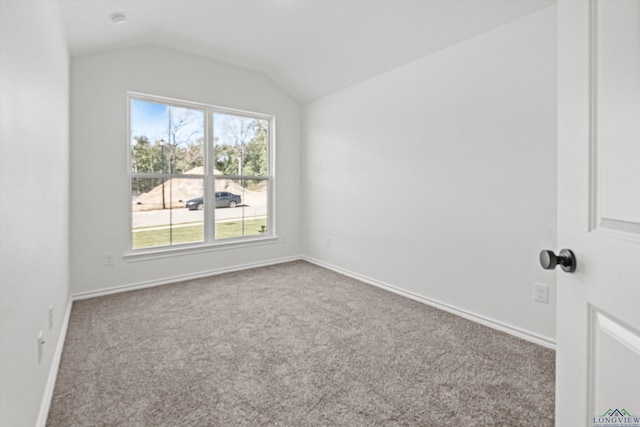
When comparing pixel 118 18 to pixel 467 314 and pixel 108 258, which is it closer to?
pixel 108 258

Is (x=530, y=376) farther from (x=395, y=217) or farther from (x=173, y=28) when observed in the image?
(x=173, y=28)

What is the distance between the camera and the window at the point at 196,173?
144 inches

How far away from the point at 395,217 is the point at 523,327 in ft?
4.89

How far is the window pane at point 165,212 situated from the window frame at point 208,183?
2.0 inches

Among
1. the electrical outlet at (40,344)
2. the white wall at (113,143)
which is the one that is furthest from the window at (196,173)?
the electrical outlet at (40,344)

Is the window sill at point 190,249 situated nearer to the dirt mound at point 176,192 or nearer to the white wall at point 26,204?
the dirt mound at point 176,192

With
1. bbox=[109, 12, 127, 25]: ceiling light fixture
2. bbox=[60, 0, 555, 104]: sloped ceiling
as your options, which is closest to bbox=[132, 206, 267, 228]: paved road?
bbox=[60, 0, 555, 104]: sloped ceiling

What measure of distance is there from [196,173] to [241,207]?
76 centimetres

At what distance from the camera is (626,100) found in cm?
58

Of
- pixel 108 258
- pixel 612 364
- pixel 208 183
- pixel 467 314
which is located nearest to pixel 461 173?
pixel 467 314

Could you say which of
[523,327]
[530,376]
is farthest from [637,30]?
[523,327]

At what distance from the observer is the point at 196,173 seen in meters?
4.03

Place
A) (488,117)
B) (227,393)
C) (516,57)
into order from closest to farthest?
(227,393) < (516,57) < (488,117)

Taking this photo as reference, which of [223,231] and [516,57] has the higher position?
[516,57]
